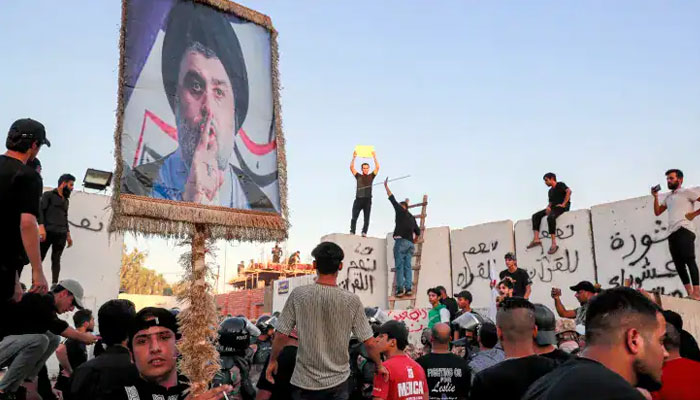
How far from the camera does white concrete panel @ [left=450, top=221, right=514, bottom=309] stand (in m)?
14.9

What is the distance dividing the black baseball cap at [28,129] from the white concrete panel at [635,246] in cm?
1149

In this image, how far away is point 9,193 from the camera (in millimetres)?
3988

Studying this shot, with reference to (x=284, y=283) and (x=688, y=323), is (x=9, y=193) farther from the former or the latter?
(x=284, y=283)

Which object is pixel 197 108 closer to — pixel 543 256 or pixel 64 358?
pixel 64 358

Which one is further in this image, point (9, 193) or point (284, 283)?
point (284, 283)

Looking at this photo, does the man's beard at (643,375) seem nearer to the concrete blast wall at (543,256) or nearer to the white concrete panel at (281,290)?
the concrete blast wall at (543,256)

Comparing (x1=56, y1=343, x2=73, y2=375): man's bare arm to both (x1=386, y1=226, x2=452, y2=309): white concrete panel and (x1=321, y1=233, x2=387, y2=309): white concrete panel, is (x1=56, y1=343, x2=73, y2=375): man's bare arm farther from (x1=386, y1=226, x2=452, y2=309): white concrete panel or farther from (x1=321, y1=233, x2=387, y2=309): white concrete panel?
Answer: (x1=386, y1=226, x2=452, y2=309): white concrete panel

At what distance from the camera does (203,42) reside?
470 cm

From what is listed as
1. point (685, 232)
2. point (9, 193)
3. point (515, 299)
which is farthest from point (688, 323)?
point (9, 193)

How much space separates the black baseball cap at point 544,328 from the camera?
4.25m

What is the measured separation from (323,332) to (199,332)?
1.32 m

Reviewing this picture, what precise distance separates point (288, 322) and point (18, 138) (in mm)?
2395

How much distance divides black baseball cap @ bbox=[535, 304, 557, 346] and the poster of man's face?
86.1 inches

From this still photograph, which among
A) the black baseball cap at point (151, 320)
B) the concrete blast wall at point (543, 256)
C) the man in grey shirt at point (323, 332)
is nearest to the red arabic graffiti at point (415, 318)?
the concrete blast wall at point (543, 256)
